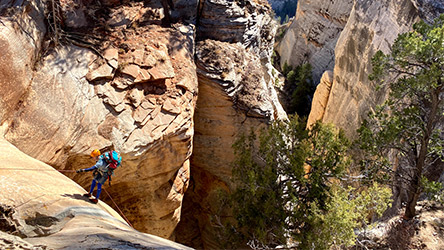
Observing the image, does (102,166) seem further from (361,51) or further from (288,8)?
(288,8)

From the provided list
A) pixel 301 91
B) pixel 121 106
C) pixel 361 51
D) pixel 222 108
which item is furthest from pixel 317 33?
pixel 121 106

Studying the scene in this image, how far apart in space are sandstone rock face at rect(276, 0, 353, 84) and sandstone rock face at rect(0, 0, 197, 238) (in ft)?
85.2

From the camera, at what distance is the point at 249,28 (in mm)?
17203

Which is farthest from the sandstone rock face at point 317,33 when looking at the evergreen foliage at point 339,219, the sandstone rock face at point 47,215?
the sandstone rock face at point 47,215

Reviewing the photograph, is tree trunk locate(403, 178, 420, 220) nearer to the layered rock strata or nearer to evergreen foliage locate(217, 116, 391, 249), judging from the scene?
evergreen foliage locate(217, 116, 391, 249)

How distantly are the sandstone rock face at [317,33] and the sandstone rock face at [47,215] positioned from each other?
33.1m

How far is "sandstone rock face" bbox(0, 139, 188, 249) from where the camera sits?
5.42 meters

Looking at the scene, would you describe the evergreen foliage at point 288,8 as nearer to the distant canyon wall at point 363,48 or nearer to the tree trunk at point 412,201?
the distant canyon wall at point 363,48

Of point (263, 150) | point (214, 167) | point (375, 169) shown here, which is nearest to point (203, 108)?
point (214, 167)

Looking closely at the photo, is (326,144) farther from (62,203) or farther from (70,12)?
(70,12)

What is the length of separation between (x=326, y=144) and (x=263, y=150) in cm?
216

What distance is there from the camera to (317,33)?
39.1 m

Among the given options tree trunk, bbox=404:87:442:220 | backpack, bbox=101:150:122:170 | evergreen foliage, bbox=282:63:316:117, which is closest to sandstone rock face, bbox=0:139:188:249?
backpack, bbox=101:150:122:170

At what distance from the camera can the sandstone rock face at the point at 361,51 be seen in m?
16.9
